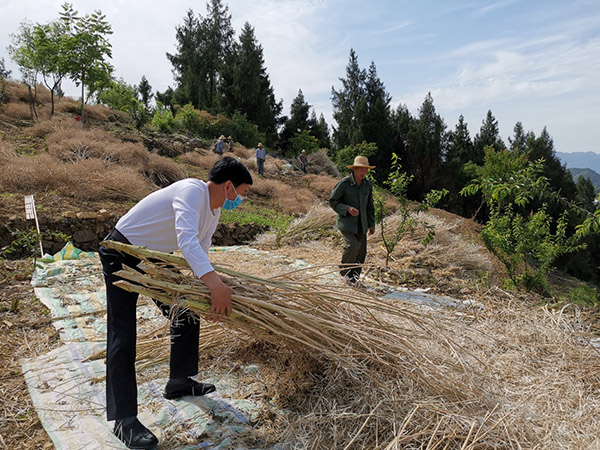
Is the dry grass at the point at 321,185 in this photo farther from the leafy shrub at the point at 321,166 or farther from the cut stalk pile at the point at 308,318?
the cut stalk pile at the point at 308,318

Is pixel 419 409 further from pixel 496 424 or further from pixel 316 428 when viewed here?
pixel 316 428

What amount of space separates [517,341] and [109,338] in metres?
2.44

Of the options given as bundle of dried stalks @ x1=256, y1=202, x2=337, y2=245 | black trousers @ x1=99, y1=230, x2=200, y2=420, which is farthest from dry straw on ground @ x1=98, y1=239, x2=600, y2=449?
bundle of dried stalks @ x1=256, y1=202, x2=337, y2=245

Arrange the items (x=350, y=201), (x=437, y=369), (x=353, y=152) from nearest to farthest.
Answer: (x=437, y=369) < (x=350, y=201) < (x=353, y=152)

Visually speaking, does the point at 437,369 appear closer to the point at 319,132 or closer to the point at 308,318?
the point at 308,318

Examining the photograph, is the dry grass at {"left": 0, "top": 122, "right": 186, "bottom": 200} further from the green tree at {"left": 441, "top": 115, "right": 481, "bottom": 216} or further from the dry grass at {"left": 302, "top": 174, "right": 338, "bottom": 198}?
the green tree at {"left": 441, "top": 115, "right": 481, "bottom": 216}

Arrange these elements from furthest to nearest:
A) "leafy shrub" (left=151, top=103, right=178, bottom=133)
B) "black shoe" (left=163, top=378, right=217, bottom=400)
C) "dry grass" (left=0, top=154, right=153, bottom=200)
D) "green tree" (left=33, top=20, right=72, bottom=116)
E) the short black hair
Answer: "leafy shrub" (left=151, top=103, right=178, bottom=133), "green tree" (left=33, top=20, right=72, bottom=116), "dry grass" (left=0, top=154, right=153, bottom=200), "black shoe" (left=163, top=378, right=217, bottom=400), the short black hair

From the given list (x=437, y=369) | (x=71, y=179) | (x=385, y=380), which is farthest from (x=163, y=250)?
(x=71, y=179)

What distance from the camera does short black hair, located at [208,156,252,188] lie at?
1846mm

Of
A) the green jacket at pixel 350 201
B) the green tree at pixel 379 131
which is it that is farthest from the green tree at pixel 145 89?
the green jacket at pixel 350 201

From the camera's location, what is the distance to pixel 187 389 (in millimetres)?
2105

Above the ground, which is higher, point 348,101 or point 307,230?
point 348,101

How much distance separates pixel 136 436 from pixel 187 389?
406mm

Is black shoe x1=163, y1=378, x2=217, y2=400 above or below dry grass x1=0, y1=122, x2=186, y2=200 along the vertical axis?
below
